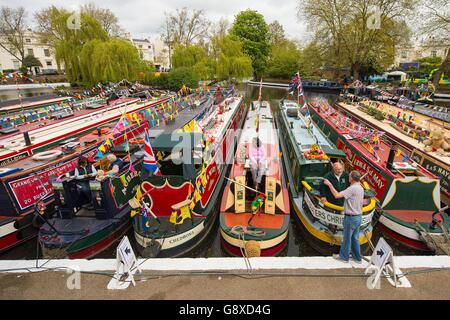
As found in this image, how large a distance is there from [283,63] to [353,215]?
2068 inches

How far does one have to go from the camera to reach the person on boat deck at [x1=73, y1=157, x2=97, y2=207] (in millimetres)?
7438

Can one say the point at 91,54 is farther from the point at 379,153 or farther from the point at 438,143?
the point at 438,143

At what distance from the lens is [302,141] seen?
1116 cm

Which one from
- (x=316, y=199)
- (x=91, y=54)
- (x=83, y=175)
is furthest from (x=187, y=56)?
(x=316, y=199)

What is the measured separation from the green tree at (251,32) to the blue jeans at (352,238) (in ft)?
153

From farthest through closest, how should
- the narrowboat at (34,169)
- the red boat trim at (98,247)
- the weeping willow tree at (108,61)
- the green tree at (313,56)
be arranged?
the green tree at (313,56) → the weeping willow tree at (108,61) → the narrowboat at (34,169) → the red boat trim at (98,247)

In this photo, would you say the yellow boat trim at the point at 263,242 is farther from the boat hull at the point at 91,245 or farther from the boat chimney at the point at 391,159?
the boat chimney at the point at 391,159

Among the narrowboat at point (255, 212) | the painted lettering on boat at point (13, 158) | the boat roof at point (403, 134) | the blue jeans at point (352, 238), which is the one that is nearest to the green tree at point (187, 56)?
the boat roof at point (403, 134)

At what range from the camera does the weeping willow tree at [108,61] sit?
20328 millimetres

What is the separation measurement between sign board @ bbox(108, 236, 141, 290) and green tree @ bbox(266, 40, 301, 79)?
53.2 m

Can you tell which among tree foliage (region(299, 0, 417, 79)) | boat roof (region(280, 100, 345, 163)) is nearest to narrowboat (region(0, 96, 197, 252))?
boat roof (region(280, 100, 345, 163))

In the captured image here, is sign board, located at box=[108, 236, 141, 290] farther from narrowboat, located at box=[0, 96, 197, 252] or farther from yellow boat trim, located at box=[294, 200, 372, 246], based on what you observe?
yellow boat trim, located at box=[294, 200, 372, 246]

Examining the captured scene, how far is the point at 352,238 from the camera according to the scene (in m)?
5.15

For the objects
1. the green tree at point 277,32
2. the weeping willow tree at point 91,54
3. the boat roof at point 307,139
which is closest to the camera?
the boat roof at point 307,139
